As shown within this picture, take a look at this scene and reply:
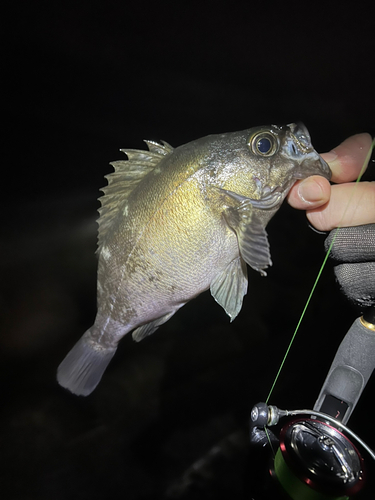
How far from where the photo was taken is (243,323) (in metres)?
2.05

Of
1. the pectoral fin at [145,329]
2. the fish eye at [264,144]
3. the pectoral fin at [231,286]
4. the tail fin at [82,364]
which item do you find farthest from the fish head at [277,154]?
the tail fin at [82,364]

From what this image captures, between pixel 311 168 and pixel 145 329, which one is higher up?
pixel 311 168

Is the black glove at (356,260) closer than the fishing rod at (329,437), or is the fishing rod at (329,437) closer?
the fishing rod at (329,437)

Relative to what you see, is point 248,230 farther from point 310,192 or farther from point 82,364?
point 82,364

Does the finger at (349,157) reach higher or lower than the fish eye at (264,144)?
higher

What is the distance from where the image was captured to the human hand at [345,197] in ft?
2.30

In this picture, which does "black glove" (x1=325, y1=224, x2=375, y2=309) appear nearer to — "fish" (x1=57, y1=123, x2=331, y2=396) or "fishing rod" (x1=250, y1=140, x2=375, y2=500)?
"fishing rod" (x1=250, y1=140, x2=375, y2=500)

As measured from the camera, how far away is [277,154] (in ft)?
1.92

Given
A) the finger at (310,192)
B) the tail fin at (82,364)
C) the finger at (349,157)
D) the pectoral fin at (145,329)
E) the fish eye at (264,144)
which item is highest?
the finger at (349,157)

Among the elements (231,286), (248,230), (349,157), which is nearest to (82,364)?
(231,286)

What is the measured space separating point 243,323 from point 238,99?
5.43ft

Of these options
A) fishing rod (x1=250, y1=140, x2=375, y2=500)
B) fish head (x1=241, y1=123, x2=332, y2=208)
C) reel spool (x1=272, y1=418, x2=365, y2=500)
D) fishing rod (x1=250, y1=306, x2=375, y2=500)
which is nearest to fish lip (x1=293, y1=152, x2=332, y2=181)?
fish head (x1=241, y1=123, x2=332, y2=208)

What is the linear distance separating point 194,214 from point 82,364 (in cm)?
47

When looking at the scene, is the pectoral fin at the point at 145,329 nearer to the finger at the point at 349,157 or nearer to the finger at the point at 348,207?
the finger at the point at 348,207
